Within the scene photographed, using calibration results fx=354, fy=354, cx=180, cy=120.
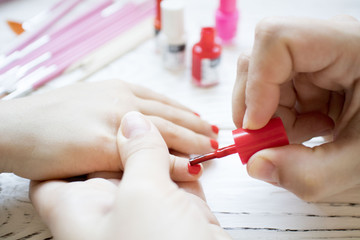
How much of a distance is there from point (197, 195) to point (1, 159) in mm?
358

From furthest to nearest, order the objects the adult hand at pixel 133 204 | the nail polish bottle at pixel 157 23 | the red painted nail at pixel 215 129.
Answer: the nail polish bottle at pixel 157 23
the red painted nail at pixel 215 129
the adult hand at pixel 133 204

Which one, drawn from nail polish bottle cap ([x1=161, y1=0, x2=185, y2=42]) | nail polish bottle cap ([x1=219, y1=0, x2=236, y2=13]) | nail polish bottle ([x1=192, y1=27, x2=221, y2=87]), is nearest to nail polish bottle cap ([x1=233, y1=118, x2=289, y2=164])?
nail polish bottle ([x1=192, y1=27, x2=221, y2=87])

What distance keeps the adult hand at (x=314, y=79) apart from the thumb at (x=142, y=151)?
0.54 feet

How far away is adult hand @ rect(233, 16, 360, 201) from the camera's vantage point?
0.54 metres

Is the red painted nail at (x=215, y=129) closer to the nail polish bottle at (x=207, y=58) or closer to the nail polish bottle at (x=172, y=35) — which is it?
the nail polish bottle at (x=207, y=58)

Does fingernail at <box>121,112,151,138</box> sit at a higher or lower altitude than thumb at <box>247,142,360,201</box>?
higher

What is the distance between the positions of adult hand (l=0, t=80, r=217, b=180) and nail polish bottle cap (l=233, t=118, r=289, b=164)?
4.8 inches

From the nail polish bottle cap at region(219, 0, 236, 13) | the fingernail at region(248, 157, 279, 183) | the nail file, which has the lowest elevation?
the nail file

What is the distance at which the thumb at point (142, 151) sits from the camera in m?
0.48

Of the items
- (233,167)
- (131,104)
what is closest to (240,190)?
(233,167)

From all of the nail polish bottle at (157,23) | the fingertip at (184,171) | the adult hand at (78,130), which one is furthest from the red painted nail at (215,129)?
the nail polish bottle at (157,23)

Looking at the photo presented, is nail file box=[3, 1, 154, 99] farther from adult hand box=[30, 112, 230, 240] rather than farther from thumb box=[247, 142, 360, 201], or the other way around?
thumb box=[247, 142, 360, 201]

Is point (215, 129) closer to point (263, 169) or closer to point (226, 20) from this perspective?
point (263, 169)

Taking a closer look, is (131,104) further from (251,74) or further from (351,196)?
(351,196)
